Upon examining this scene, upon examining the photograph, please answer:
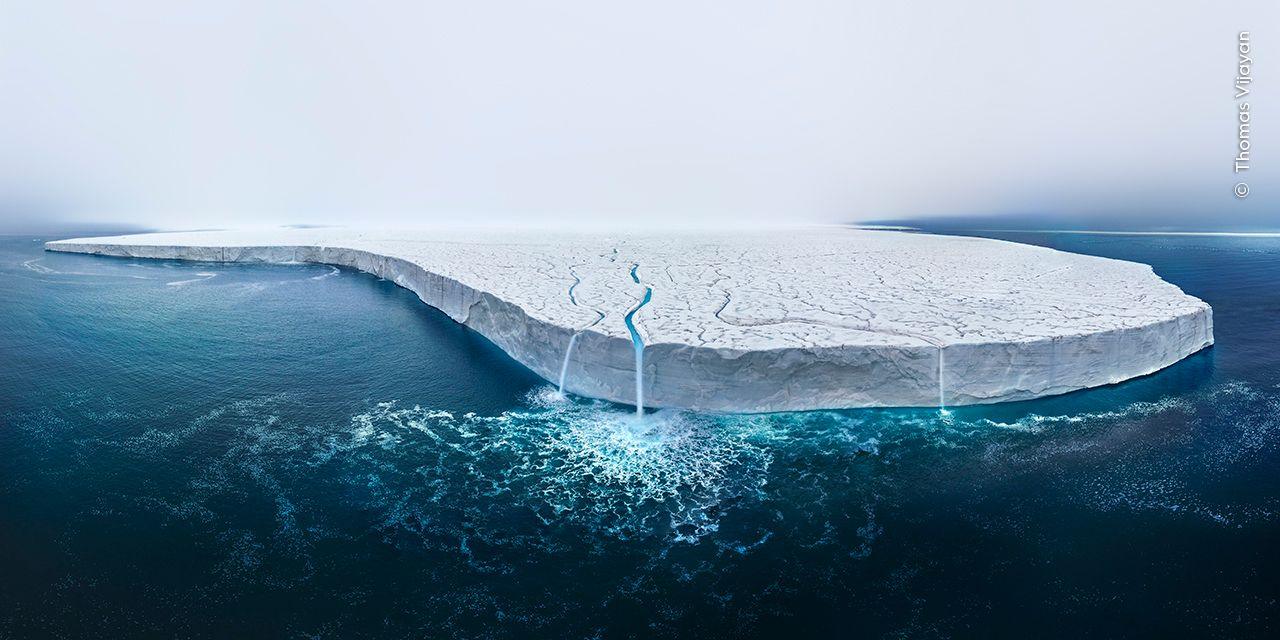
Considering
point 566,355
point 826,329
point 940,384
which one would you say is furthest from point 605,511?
point 940,384

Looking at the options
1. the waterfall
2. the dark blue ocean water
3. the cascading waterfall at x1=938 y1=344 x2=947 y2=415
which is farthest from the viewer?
the waterfall

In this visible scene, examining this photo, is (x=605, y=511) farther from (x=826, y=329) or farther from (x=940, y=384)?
(x=940, y=384)

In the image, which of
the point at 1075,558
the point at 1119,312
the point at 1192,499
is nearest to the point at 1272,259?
the point at 1119,312

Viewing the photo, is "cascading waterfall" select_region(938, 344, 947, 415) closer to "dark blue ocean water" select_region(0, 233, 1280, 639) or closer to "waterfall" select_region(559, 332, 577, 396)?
"dark blue ocean water" select_region(0, 233, 1280, 639)

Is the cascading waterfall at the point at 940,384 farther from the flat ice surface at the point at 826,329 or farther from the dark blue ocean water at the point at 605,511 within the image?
the dark blue ocean water at the point at 605,511

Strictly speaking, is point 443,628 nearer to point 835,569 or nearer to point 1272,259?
point 835,569

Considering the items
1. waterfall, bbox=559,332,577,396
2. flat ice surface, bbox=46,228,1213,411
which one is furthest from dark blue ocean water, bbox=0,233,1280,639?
flat ice surface, bbox=46,228,1213,411

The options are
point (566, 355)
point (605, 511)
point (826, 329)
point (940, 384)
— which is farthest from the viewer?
point (566, 355)
